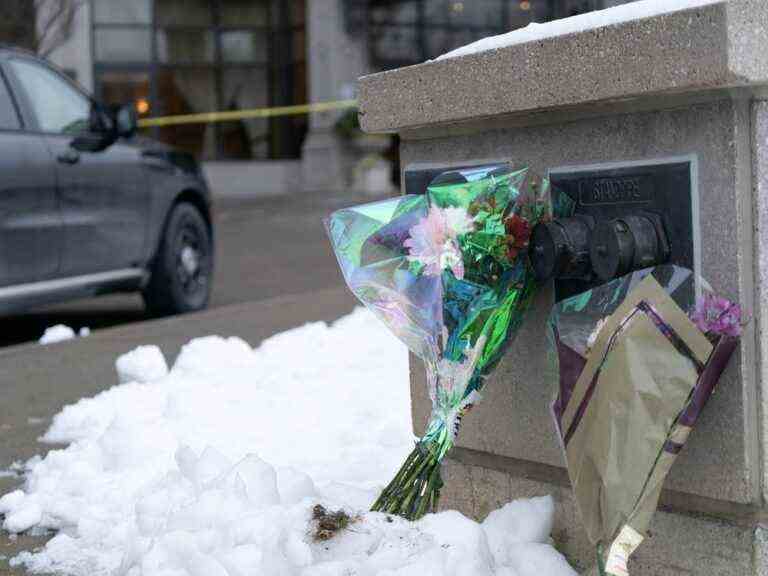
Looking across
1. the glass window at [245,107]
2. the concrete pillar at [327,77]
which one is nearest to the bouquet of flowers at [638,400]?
the concrete pillar at [327,77]

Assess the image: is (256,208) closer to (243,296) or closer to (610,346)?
(243,296)

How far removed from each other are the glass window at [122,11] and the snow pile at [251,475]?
58.5ft

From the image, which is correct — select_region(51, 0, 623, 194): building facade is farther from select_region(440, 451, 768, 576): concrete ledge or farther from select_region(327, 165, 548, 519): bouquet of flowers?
select_region(327, 165, 548, 519): bouquet of flowers

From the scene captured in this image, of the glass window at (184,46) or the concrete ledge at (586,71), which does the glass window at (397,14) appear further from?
the concrete ledge at (586,71)

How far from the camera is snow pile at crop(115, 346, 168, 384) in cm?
457

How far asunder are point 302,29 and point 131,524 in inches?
812

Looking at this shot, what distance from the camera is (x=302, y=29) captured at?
22781mm

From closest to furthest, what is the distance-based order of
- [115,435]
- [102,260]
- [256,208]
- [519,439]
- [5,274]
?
[519,439]
[115,435]
[5,274]
[102,260]
[256,208]

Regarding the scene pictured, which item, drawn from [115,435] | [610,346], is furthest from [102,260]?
[610,346]

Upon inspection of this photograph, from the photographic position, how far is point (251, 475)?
2.63m

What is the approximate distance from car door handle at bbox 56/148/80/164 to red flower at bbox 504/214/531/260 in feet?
14.8

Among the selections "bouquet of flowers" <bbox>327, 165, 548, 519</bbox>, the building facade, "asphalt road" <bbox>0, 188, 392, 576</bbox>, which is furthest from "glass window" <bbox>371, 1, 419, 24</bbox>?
"bouquet of flowers" <bbox>327, 165, 548, 519</bbox>

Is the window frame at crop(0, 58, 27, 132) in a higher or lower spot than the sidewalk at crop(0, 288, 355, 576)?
higher

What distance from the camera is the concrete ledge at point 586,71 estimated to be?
2.02 metres
